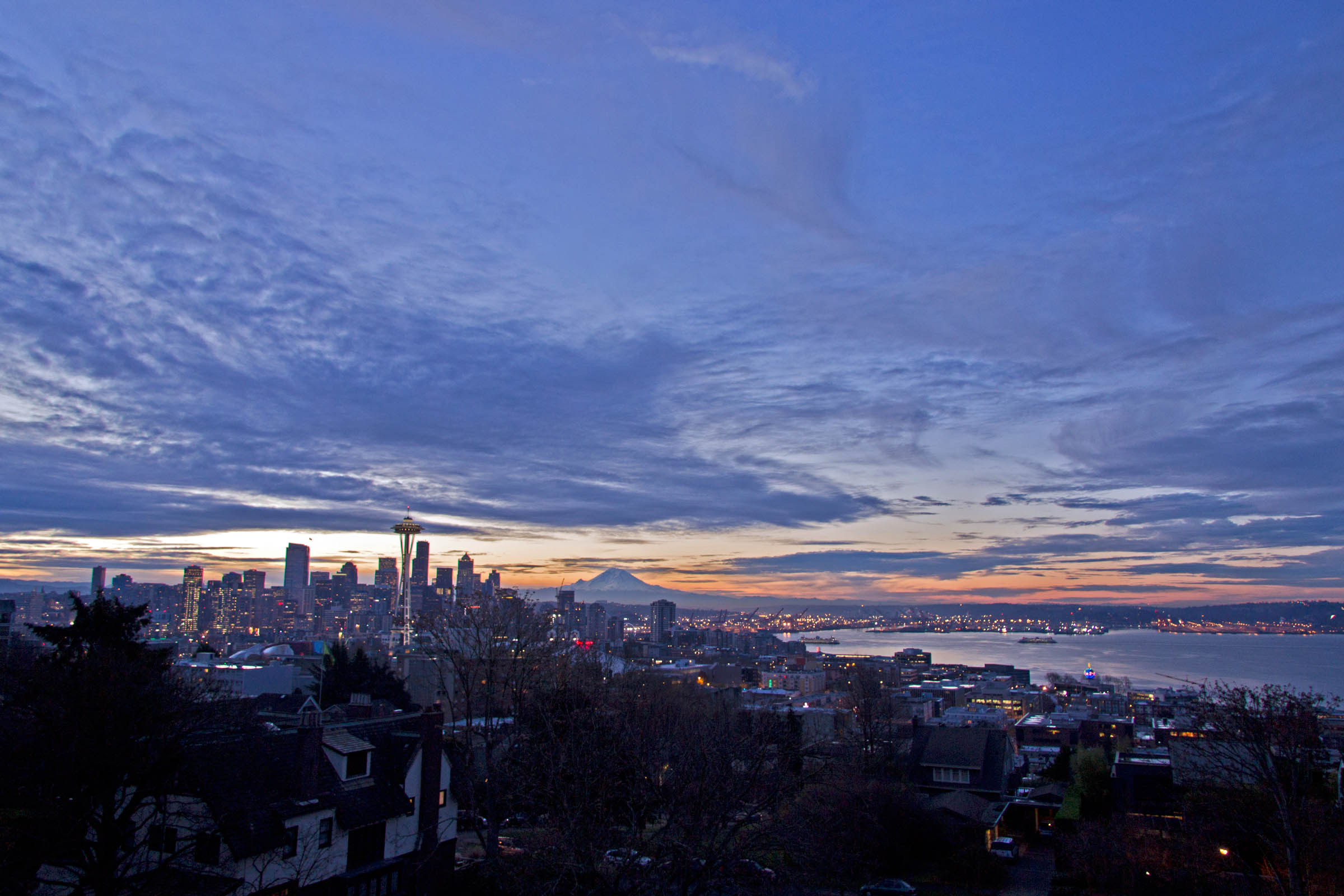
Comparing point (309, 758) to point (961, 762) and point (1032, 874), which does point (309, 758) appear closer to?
point (1032, 874)

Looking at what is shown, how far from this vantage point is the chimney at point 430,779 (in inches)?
811

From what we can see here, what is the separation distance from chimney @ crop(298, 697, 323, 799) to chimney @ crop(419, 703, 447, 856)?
9.70 ft

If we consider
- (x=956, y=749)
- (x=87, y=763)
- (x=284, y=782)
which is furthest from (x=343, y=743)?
(x=956, y=749)

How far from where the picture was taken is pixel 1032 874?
26.2 meters

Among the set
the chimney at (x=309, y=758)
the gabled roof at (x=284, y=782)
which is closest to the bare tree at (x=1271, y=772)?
the gabled roof at (x=284, y=782)

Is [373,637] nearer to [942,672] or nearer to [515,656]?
[942,672]

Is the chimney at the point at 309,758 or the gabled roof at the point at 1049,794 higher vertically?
the chimney at the point at 309,758

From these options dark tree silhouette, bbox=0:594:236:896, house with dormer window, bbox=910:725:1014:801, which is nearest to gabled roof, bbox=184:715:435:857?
dark tree silhouette, bbox=0:594:236:896

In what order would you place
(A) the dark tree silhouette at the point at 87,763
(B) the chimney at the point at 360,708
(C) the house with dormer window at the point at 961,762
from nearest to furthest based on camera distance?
(A) the dark tree silhouette at the point at 87,763, (B) the chimney at the point at 360,708, (C) the house with dormer window at the point at 961,762

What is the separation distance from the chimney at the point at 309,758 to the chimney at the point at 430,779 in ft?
9.70

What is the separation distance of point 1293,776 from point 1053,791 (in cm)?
2022

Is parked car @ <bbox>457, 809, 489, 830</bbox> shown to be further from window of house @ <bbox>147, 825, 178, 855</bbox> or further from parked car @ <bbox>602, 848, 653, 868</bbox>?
parked car @ <bbox>602, 848, 653, 868</bbox>

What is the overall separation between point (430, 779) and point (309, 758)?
12.0 ft

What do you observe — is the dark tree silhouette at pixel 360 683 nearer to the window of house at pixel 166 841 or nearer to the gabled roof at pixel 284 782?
the gabled roof at pixel 284 782
